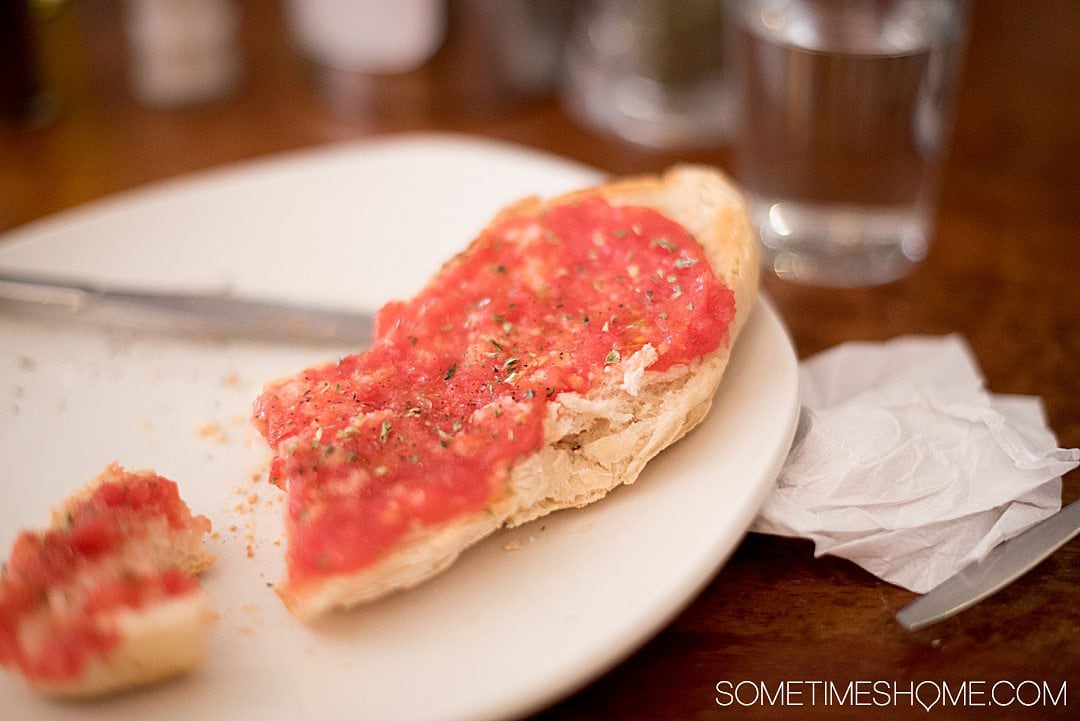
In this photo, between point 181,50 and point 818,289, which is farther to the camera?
point 181,50

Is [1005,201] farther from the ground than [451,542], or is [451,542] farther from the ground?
[451,542]

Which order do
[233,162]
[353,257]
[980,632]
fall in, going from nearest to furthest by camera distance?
[980,632]
[353,257]
[233,162]

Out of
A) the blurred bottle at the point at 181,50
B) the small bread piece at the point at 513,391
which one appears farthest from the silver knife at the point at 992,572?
the blurred bottle at the point at 181,50

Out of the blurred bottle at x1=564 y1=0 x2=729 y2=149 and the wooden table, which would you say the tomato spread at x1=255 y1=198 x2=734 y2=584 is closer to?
the wooden table

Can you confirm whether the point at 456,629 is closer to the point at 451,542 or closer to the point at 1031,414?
the point at 451,542

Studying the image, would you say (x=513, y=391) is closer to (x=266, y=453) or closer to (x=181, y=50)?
(x=266, y=453)

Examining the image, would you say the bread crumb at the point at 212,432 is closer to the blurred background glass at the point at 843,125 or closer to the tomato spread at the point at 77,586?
the tomato spread at the point at 77,586

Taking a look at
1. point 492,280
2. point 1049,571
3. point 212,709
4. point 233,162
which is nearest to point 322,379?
point 492,280

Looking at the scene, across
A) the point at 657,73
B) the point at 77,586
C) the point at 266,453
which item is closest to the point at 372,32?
the point at 657,73
